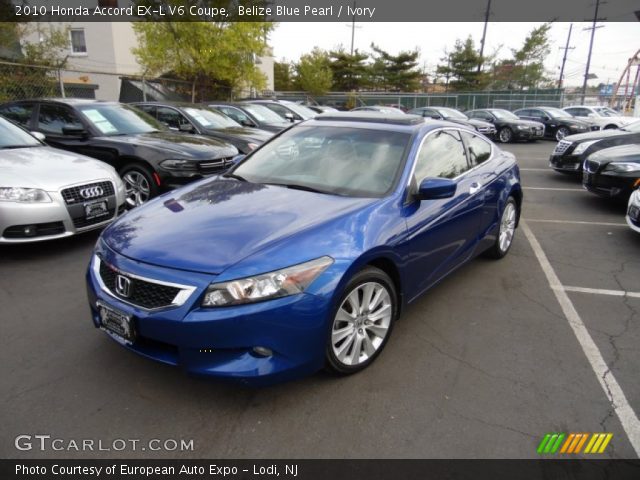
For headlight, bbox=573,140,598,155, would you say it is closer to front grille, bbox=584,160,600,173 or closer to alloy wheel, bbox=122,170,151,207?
front grille, bbox=584,160,600,173

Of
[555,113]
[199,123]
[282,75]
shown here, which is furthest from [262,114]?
[282,75]

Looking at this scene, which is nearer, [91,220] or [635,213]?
[91,220]

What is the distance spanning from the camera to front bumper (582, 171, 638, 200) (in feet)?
23.1

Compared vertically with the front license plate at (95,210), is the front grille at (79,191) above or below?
above

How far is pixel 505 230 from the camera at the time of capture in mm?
5109

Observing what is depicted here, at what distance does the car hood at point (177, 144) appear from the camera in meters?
6.56

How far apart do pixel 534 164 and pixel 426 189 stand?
11.2 metres

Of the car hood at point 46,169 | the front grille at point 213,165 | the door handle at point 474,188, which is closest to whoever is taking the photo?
the door handle at point 474,188

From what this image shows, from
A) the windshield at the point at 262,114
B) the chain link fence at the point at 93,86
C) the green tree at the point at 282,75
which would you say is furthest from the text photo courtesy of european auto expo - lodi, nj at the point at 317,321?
the green tree at the point at 282,75

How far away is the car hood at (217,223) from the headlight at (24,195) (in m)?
1.93

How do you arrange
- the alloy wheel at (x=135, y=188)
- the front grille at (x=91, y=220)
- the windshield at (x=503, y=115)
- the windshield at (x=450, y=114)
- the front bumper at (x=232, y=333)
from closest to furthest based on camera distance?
the front bumper at (x=232, y=333), the front grille at (x=91, y=220), the alloy wheel at (x=135, y=188), the windshield at (x=450, y=114), the windshield at (x=503, y=115)

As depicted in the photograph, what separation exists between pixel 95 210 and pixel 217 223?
2916 mm

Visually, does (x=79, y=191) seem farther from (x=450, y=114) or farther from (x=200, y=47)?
(x=450, y=114)
